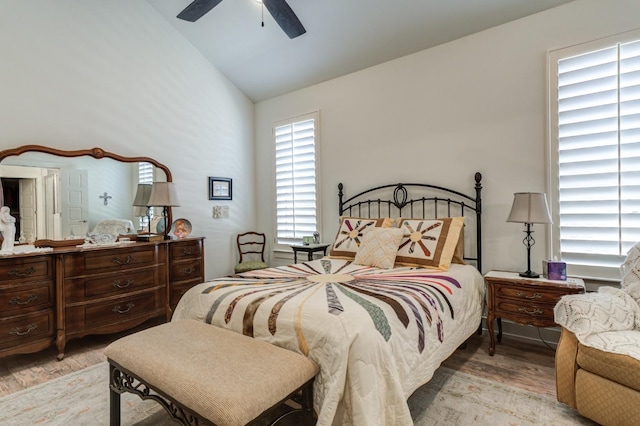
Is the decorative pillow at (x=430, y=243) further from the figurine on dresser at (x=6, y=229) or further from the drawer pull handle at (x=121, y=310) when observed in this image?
the figurine on dresser at (x=6, y=229)

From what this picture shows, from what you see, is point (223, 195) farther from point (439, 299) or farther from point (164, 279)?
point (439, 299)

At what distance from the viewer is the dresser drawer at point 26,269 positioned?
245 cm

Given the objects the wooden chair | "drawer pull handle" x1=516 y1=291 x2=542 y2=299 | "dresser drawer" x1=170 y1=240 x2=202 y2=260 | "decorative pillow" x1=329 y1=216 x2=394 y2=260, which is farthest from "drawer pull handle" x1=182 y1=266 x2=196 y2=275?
"drawer pull handle" x1=516 y1=291 x2=542 y2=299

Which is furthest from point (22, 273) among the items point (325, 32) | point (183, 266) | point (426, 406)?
point (325, 32)

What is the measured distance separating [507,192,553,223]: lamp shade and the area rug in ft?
3.84

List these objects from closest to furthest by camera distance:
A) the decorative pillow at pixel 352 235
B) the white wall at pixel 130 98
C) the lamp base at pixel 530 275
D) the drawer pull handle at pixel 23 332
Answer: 1. the drawer pull handle at pixel 23 332
2. the lamp base at pixel 530 275
3. the white wall at pixel 130 98
4. the decorative pillow at pixel 352 235

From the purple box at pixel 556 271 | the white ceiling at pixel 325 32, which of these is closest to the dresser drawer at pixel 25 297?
the white ceiling at pixel 325 32

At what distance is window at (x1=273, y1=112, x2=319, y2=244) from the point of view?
14.0ft

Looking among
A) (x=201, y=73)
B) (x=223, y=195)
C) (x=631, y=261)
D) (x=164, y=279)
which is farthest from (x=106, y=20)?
(x=631, y=261)

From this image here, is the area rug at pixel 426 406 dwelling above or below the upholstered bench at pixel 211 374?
below

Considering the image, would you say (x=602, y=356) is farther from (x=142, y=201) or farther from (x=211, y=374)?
(x=142, y=201)

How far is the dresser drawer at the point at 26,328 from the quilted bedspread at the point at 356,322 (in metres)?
1.26

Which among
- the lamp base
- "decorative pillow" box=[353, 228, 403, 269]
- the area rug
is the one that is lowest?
the area rug

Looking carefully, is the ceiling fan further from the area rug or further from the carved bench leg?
the area rug
